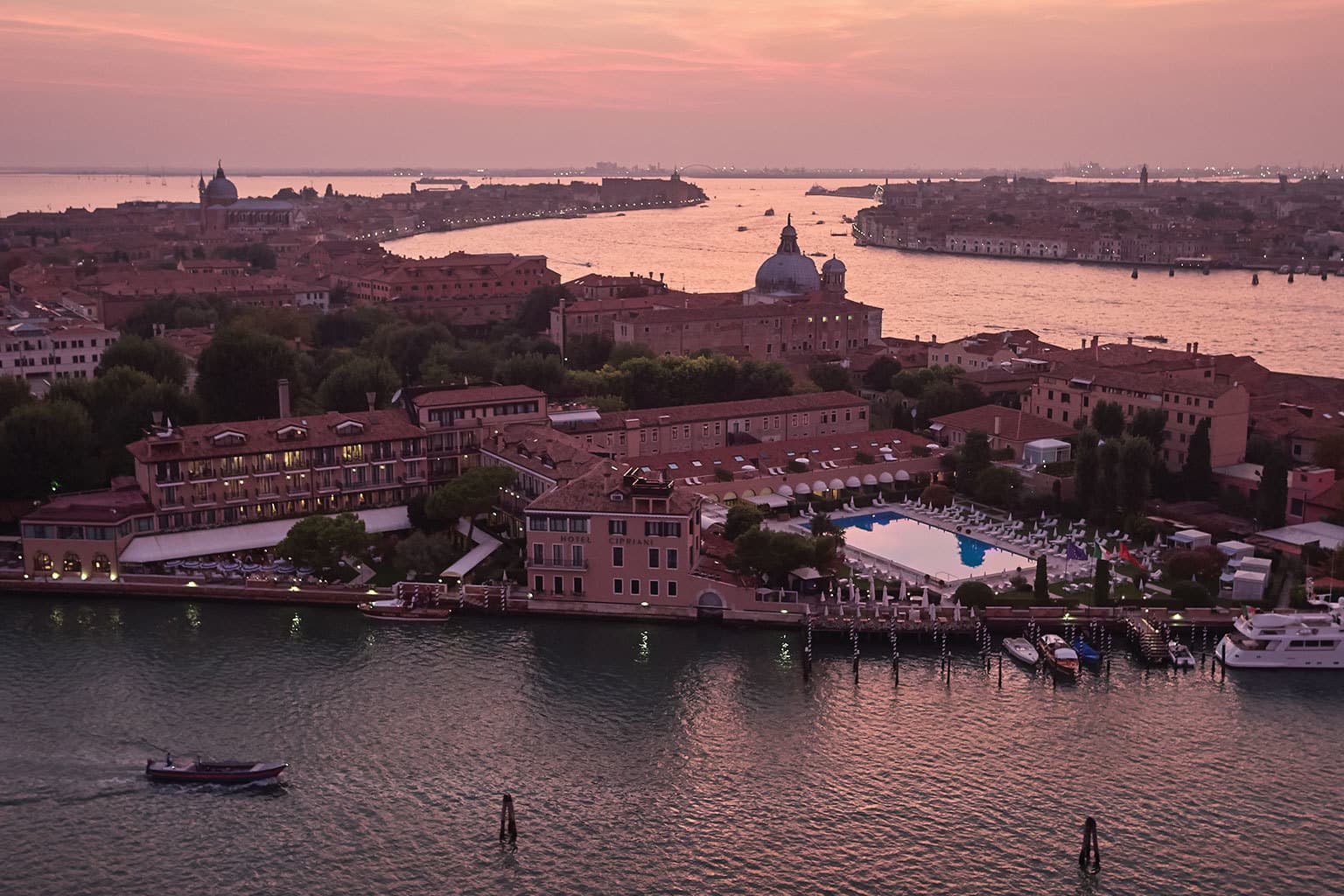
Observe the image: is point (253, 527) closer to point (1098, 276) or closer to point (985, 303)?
point (985, 303)

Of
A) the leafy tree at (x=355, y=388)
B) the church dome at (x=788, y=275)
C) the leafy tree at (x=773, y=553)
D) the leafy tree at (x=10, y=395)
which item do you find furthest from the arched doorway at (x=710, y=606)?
the church dome at (x=788, y=275)

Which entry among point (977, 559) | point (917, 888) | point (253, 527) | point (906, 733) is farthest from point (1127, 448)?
point (253, 527)

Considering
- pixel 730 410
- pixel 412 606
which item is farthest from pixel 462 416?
pixel 730 410

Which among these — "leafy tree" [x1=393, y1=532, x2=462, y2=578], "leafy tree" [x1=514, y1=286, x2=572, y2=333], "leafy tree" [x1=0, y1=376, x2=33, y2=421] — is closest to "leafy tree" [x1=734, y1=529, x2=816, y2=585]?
"leafy tree" [x1=393, y1=532, x2=462, y2=578]

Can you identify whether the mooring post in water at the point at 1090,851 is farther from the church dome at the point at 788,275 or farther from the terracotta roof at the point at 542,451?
the church dome at the point at 788,275

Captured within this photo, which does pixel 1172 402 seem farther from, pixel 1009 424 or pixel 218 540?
pixel 218 540
